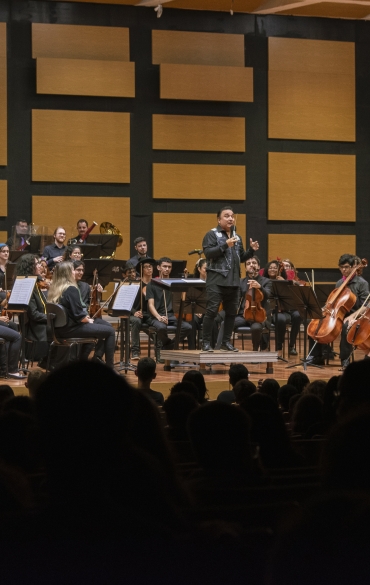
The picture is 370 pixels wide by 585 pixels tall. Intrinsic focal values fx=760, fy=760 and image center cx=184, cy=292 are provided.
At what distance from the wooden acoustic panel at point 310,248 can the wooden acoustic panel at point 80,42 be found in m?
3.79

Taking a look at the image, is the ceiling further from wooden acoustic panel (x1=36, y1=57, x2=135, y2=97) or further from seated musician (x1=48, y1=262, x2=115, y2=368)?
seated musician (x1=48, y1=262, x2=115, y2=368)

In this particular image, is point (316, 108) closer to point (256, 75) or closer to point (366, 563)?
point (256, 75)

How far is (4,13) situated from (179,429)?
10426 millimetres

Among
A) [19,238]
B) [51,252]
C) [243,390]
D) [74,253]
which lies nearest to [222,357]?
[74,253]

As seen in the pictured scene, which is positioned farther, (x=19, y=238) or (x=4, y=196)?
(x=4, y=196)

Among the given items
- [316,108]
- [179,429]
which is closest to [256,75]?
[316,108]

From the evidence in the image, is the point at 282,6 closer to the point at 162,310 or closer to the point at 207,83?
the point at 207,83

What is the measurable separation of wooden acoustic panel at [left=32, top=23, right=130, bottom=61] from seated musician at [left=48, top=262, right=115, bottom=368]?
211 inches

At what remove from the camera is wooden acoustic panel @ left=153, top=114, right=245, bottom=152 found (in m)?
12.0

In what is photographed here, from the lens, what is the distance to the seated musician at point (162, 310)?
29.0 feet

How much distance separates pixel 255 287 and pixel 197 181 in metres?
3.75

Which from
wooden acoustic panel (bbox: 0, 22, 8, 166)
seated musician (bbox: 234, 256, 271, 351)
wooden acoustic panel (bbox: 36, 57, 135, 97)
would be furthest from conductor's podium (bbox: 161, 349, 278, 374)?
wooden acoustic panel (bbox: 36, 57, 135, 97)

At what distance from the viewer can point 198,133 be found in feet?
39.6

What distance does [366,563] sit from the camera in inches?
38.3
